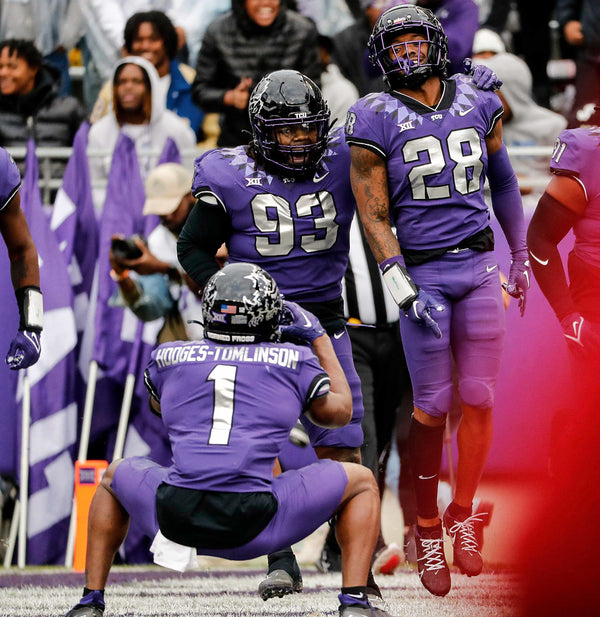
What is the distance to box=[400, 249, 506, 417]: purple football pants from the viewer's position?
568 centimetres

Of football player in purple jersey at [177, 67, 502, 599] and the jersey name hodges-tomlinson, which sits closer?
the jersey name hodges-tomlinson

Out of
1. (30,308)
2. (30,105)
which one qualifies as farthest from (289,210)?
(30,105)

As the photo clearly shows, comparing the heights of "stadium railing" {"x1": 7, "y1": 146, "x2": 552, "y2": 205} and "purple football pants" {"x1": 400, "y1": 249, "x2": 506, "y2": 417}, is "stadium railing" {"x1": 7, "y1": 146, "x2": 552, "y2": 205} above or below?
below

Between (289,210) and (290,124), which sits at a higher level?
(290,124)

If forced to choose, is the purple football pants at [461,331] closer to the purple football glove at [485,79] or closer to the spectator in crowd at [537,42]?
the purple football glove at [485,79]

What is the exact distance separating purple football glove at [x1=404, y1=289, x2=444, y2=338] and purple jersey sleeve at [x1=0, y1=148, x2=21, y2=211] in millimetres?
1738

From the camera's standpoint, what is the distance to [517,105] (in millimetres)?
9758

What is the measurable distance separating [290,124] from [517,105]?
454 cm

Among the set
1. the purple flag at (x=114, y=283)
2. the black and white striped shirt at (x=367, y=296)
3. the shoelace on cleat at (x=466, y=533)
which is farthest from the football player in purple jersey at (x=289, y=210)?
the purple flag at (x=114, y=283)

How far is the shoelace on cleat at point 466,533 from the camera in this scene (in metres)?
5.71

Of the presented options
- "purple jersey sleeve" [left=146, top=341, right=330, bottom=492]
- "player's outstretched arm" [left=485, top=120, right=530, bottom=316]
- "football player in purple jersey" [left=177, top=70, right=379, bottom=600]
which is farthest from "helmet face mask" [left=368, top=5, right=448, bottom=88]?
"purple jersey sleeve" [left=146, top=341, right=330, bottom=492]

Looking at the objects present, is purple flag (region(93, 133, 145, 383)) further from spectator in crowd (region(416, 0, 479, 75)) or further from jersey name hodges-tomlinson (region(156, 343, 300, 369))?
jersey name hodges-tomlinson (region(156, 343, 300, 369))

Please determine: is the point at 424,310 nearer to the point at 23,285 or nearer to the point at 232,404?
the point at 232,404

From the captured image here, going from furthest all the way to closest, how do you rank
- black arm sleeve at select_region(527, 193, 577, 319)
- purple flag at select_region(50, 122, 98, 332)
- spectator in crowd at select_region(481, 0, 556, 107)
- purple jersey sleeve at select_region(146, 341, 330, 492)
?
spectator in crowd at select_region(481, 0, 556, 107) → purple flag at select_region(50, 122, 98, 332) → black arm sleeve at select_region(527, 193, 577, 319) → purple jersey sleeve at select_region(146, 341, 330, 492)
